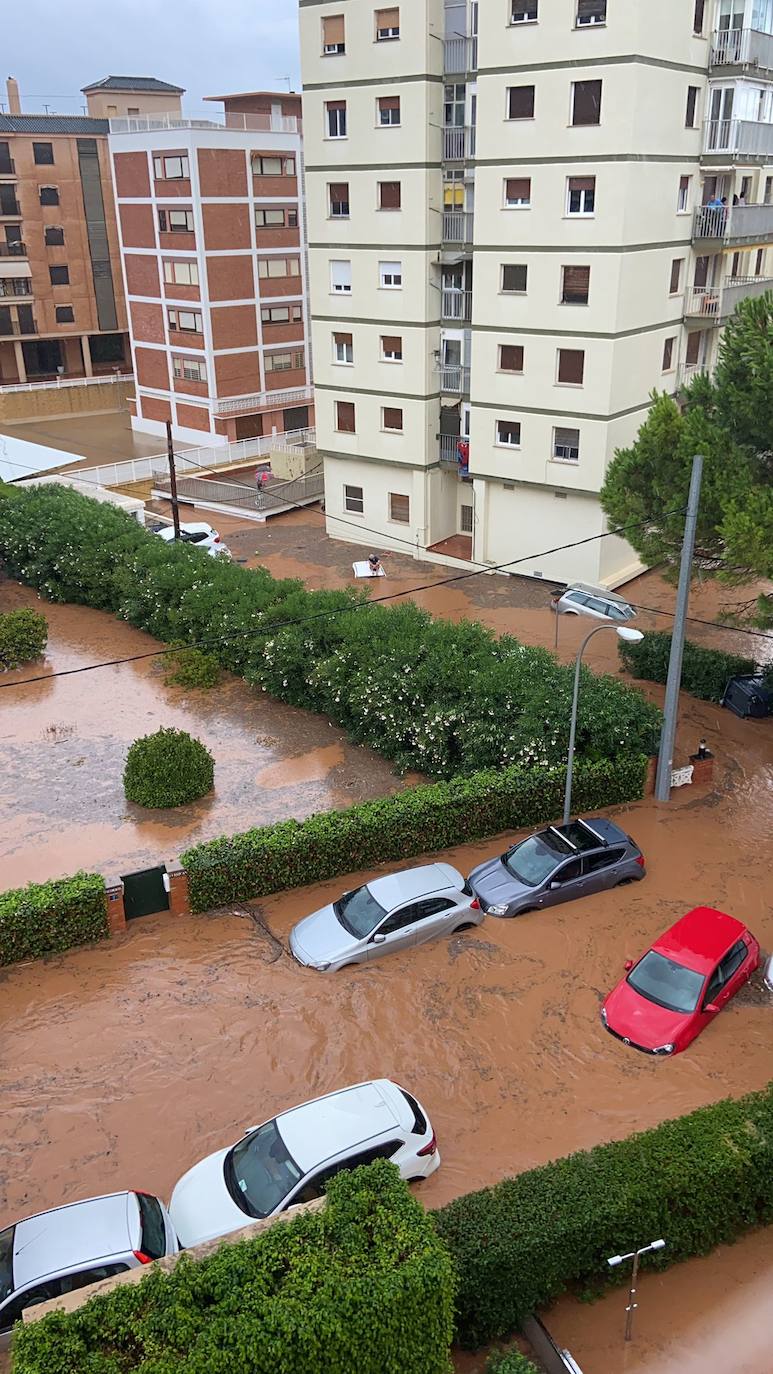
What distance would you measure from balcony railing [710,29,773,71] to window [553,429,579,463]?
36.9 feet

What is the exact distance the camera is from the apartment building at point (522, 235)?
27.4m

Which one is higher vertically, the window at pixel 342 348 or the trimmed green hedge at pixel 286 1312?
the window at pixel 342 348

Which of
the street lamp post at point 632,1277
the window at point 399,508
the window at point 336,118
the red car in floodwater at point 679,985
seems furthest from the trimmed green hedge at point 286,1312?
the window at point 336,118

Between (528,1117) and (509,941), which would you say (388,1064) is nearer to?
(528,1117)

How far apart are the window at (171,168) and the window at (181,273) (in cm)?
355

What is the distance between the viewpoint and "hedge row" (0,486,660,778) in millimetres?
20141

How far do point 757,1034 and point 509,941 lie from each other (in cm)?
400

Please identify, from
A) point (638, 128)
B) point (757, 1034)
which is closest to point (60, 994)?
point (757, 1034)

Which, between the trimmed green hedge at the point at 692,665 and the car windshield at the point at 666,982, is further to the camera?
the trimmed green hedge at the point at 692,665

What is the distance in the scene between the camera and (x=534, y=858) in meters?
17.4

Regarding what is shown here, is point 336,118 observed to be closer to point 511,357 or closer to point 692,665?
point 511,357

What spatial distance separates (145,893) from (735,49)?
28804 mm

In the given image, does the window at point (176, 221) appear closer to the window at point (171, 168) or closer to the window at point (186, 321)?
the window at point (171, 168)

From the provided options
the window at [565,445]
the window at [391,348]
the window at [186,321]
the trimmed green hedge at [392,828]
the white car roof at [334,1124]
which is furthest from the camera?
the window at [186,321]
